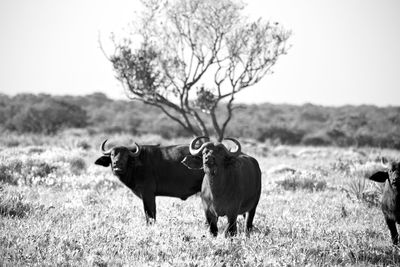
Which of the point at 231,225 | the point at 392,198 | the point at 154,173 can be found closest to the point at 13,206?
the point at 154,173

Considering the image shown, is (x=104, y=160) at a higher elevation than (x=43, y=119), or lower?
lower

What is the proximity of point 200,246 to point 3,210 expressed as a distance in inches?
145

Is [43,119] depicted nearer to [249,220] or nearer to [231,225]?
[249,220]

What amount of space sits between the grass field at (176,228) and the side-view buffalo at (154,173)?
0.48 m

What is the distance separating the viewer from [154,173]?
8953 millimetres

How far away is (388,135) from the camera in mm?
39656

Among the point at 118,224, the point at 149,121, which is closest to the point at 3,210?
the point at 118,224

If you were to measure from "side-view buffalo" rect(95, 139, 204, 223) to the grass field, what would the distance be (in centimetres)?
48

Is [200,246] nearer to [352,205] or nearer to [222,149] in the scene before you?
[222,149]

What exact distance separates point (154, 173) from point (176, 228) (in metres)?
1.90

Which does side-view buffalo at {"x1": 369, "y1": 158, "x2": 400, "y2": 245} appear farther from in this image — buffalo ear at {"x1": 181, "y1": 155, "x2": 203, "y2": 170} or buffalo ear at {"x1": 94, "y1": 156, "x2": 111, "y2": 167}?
buffalo ear at {"x1": 94, "y1": 156, "x2": 111, "y2": 167}

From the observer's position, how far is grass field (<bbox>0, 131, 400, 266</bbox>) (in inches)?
226

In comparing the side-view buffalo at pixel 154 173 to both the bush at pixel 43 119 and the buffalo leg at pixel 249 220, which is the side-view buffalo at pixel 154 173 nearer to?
the buffalo leg at pixel 249 220

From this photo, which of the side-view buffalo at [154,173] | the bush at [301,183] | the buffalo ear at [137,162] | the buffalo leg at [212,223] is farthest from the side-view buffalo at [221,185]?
the bush at [301,183]
